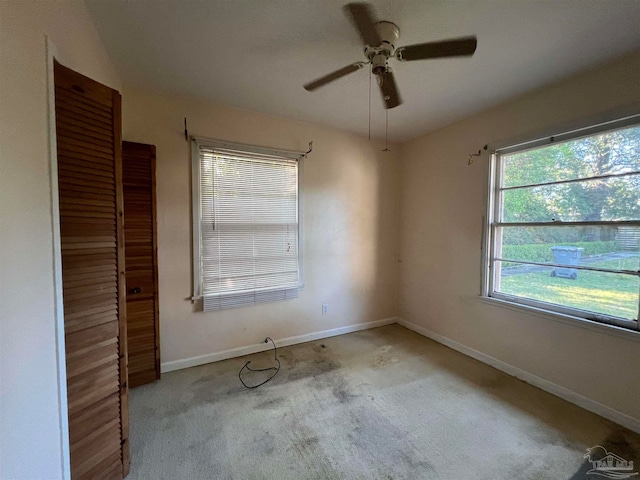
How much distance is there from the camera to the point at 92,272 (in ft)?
4.02

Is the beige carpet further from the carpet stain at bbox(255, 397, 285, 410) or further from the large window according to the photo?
the large window

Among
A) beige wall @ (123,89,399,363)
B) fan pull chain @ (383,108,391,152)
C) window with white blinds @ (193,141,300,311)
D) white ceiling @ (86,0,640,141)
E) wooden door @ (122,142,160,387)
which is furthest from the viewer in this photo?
fan pull chain @ (383,108,391,152)

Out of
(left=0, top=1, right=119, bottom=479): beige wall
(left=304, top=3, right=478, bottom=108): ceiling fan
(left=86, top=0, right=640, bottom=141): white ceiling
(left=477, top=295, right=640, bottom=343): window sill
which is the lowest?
(left=477, top=295, right=640, bottom=343): window sill

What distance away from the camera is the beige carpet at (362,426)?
148 cm

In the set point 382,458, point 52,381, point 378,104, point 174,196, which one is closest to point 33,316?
point 52,381

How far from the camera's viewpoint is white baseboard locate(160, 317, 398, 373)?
2.48 m

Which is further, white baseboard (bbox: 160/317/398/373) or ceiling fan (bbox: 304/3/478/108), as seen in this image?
white baseboard (bbox: 160/317/398/373)

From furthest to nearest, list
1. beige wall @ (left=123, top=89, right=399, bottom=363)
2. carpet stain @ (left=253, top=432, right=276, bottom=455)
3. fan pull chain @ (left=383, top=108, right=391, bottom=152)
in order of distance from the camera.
Answer: fan pull chain @ (left=383, top=108, right=391, bottom=152), beige wall @ (left=123, top=89, right=399, bottom=363), carpet stain @ (left=253, top=432, right=276, bottom=455)

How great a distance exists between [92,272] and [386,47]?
1.89 metres

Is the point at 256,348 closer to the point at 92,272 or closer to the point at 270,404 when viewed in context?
the point at 270,404

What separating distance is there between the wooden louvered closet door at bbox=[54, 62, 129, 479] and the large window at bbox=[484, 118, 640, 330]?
299 centimetres

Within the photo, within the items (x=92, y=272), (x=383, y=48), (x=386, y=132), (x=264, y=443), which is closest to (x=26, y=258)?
(x=92, y=272)

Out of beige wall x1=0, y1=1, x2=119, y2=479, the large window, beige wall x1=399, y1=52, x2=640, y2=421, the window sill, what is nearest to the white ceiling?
beige wall x1=399, y1=52, x2=640, y2=421

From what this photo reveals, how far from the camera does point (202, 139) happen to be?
2475 mm
